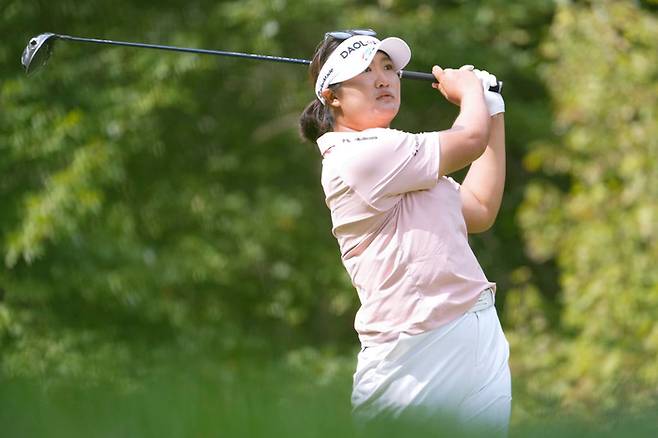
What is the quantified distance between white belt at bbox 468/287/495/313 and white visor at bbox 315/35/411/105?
2.19 ft

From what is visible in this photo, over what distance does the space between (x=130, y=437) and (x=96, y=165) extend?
6.54 meters

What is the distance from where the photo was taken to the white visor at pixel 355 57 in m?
3.29

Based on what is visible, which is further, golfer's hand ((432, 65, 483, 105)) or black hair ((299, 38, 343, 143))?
black hair ((299, 38, 343, 143))

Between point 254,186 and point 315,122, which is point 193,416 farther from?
point 254,186

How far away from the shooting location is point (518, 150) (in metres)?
11.1

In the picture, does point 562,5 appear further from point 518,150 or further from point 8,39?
point 8,39

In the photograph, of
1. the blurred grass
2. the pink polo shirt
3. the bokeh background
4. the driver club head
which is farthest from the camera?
the bokeh background

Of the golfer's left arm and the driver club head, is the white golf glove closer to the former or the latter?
the golfer's left arm

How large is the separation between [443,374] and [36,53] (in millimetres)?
2363

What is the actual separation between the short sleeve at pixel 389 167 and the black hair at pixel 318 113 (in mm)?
328

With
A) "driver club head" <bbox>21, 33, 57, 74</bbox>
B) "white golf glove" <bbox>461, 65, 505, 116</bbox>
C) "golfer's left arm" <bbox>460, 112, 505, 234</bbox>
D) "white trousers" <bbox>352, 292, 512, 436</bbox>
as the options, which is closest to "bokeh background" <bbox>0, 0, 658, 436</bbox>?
"driver club head" <bbox>21, 33, 57, 74</bbox>

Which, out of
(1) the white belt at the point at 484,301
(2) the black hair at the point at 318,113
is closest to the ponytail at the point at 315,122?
(2) the black hair at the point at 318,113

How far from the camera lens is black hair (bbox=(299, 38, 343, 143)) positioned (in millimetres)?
3434

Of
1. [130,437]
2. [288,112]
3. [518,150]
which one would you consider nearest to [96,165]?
[288,112]
